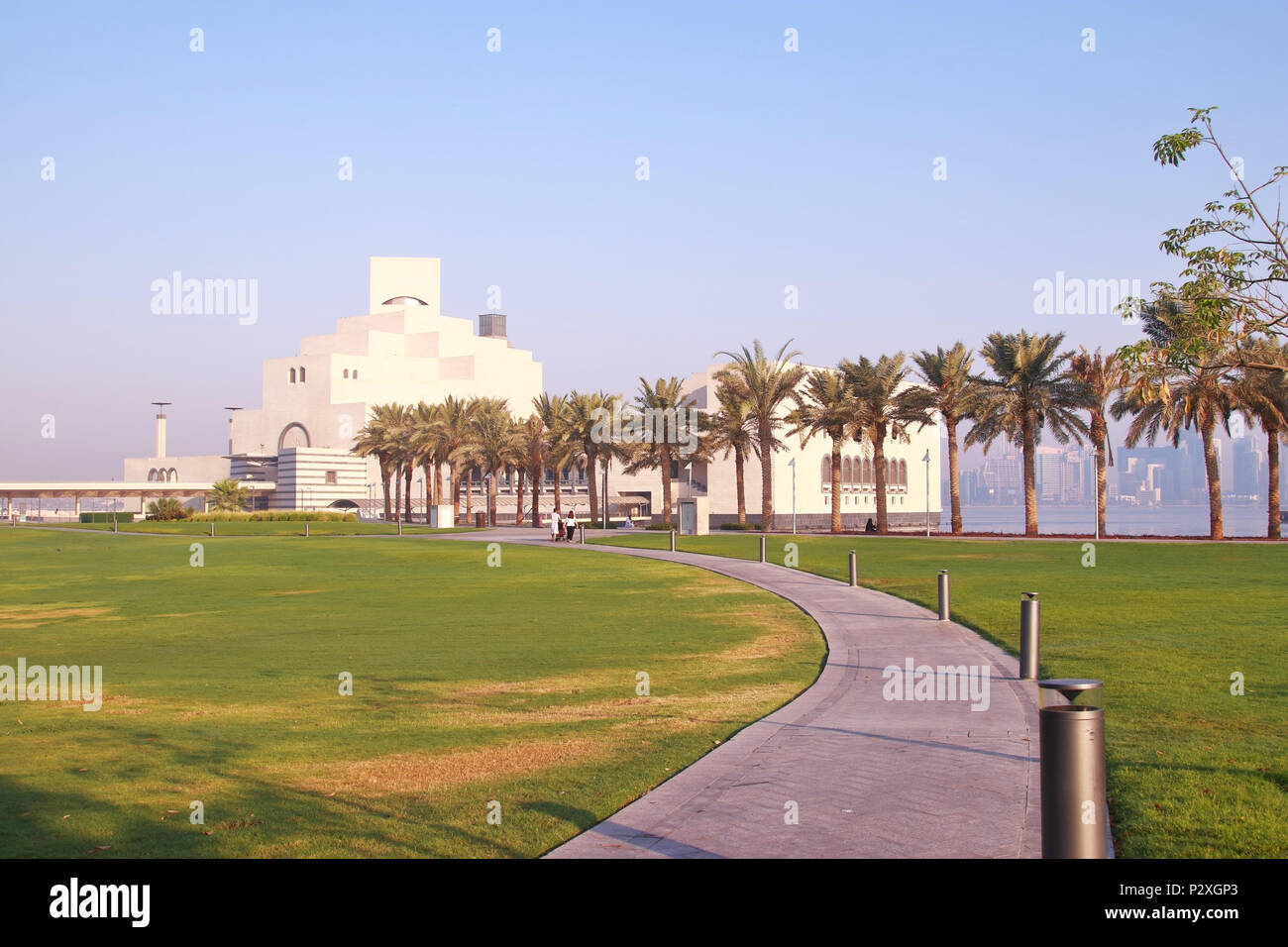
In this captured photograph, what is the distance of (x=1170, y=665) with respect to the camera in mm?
11250

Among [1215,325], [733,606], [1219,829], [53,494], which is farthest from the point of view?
[53,494]

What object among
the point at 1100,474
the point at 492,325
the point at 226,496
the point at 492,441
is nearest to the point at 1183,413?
the point at 1100,474

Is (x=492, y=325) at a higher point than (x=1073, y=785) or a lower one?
higher

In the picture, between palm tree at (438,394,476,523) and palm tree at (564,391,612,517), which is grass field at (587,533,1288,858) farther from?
palm tree at (438,394,476,523)

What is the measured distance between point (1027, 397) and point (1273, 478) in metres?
10.8

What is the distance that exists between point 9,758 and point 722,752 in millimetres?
5285

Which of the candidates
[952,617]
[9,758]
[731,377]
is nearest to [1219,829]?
[9,758]

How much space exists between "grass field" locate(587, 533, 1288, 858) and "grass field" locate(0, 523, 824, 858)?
295 cm

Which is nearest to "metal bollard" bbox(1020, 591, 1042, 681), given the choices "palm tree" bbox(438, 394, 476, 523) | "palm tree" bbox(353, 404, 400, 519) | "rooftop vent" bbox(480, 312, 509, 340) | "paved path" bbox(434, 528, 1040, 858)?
"paved path" bbox(434, 528, 1040, 858)

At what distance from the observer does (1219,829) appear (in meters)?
5.72

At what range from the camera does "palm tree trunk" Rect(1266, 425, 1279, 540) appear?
44938mm

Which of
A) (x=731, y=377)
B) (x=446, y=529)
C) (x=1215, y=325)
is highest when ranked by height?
(x=731, y=377)

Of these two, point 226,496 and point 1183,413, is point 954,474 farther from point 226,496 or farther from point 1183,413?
point 226,496
